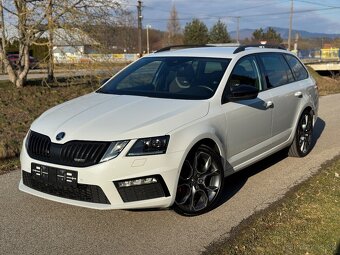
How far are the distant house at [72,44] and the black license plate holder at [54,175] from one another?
970 centimetres

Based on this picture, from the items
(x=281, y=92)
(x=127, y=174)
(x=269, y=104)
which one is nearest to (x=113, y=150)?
(x=127, y=174)

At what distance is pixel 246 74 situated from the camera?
5.54 m

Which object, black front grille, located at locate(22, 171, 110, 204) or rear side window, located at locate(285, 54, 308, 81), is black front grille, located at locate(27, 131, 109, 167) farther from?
rear side window, located at locate(285, 54, 308, 81)

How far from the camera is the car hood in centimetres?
405

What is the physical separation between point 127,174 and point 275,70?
125 inches

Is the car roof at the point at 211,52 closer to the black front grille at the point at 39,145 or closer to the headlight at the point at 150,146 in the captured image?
the headlight at the point at 150,146

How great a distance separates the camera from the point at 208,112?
4.66 meters

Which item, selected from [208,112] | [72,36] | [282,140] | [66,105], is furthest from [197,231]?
[72,36]

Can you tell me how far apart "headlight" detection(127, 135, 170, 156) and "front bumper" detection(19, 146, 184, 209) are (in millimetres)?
46

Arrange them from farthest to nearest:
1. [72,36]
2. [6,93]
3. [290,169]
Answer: [6,93] < [72,36] < [290,169]

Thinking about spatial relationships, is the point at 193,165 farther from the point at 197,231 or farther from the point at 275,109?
the point at 275,109

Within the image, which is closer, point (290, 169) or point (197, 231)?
point (197, 231)

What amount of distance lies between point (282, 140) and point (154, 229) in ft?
9.04

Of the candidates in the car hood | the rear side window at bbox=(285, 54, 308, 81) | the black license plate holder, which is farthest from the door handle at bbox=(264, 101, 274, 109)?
the black license plate holder
